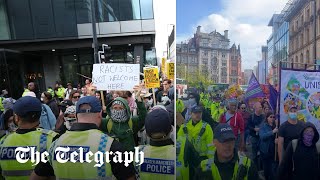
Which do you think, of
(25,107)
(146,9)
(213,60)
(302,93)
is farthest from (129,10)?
(302,93)

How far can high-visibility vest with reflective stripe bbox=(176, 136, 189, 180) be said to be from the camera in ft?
7.15

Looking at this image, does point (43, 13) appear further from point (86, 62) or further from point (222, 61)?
point (222, 61)

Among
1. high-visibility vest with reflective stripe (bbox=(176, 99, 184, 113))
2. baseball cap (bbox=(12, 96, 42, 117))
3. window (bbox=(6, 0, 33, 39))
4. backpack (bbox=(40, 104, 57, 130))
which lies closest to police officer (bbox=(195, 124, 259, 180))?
high-visibility vest with reflective stripe (bbox=(176, 99, 184, 113))

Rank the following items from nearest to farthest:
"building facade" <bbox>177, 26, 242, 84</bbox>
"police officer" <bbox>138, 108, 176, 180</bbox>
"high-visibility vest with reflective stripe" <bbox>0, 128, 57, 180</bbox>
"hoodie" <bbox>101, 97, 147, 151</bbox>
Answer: "building facade" <bbox>177, 26, 242, 84</bbox> < "police officer" <bbox>138, 108, 176, 180</bbox> < "high-visibility vest with reflective stripe" <bbox>0, 128, 57, 180</bbox> < "hoodie" <bbox>101, 97, 147, 151</bbox>

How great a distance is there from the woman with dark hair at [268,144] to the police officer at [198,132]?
308mm

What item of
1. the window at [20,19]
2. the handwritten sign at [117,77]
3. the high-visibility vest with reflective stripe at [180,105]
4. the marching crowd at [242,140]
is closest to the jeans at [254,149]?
the marching crowd at [242,140]

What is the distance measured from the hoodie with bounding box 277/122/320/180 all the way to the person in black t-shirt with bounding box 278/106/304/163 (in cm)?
3

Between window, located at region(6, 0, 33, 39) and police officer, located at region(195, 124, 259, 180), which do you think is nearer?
police officer, located at region(195, 124, 259, 180)

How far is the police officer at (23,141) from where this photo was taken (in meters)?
3.03

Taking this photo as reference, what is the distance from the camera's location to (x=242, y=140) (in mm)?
2152

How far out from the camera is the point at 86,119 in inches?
105

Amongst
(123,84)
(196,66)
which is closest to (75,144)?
(196,66)

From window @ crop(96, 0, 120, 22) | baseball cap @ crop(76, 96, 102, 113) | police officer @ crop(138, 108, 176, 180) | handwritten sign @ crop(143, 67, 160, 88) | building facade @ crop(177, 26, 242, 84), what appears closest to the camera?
building facade @ crop(177, 26, 242, 84)

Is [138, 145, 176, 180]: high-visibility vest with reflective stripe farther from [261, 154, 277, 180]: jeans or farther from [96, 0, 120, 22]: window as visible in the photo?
[96, 0, 120, 22]: window
